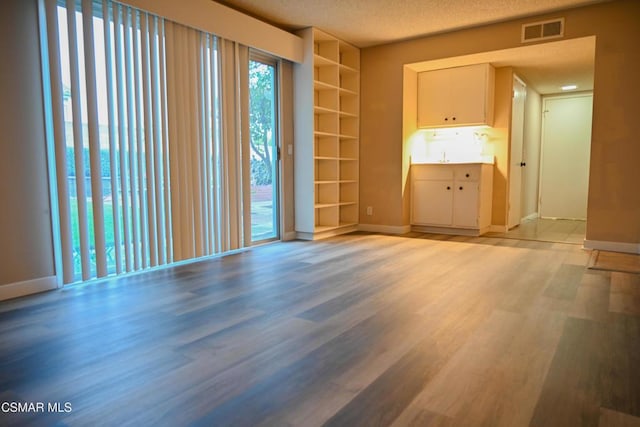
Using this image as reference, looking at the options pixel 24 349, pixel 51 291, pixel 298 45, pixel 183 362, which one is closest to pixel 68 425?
pixel 183 362

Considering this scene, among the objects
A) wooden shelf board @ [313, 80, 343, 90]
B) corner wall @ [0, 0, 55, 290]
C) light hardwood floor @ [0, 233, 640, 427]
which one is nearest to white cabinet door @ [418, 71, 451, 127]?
wooden shelf board @ [313, 80, 343, 90]

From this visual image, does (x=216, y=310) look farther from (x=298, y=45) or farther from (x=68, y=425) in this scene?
(x=298, y=45)

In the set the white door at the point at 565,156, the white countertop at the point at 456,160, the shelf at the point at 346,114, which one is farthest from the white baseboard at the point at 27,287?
the white door at the point at 565,156

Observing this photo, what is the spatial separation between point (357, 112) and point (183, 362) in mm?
4685

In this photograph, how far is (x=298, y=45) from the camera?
4.88m

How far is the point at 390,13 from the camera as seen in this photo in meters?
4.40

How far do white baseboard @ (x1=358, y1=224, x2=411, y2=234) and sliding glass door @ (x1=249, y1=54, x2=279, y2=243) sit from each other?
1.48m

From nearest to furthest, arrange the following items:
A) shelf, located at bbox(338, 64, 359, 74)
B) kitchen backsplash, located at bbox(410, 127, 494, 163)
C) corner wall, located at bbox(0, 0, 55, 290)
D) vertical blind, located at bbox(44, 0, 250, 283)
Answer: corner wall, located at bbox(0, 0, 55, 290)
vertical blind, located at bbox(44, 0, 250, 283)
shelf, located at bbox(338, 64, 359, 74)
kitchen backsplash, located at bbox(410, 127, 494, 163)

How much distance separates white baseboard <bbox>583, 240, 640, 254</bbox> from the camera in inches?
166

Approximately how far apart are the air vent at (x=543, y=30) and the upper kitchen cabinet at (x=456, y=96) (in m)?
0.80

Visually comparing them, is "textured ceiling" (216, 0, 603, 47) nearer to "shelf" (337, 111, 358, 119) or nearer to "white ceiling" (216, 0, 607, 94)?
"white ceiling" (216, 0, 607, 94)

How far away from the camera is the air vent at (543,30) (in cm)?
439

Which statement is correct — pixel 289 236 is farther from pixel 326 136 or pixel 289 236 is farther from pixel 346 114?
pixel 346 114

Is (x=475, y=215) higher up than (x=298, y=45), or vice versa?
(x=298, y=45)
